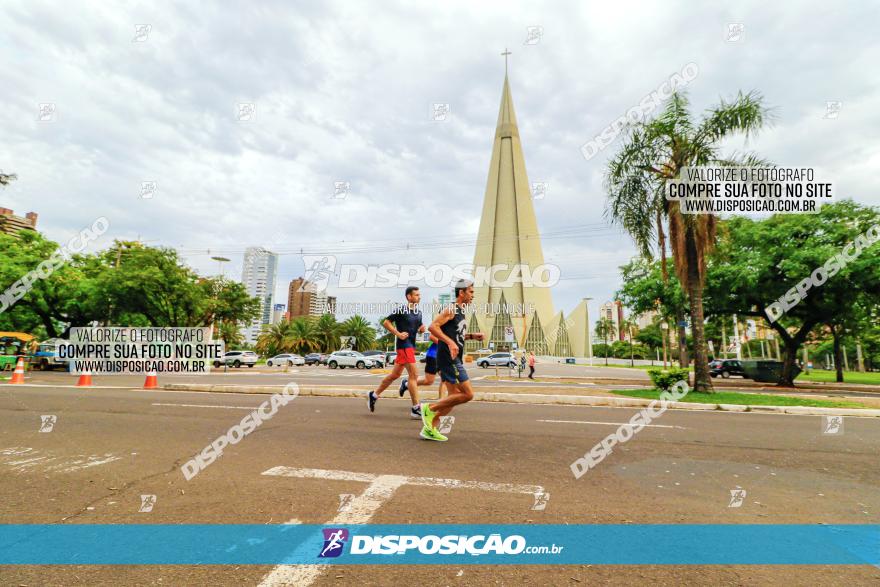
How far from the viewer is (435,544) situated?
259cm

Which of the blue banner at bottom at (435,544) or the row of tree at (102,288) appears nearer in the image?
the blue banner at bottom at (435,544)

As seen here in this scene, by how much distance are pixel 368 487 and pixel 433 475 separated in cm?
67

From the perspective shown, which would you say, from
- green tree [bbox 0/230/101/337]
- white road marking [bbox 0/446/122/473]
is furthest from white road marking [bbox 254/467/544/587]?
green tree [bbox 0/230/101/337]

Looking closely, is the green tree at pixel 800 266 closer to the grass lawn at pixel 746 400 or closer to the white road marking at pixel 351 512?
the grass lawn at pixel 746 400

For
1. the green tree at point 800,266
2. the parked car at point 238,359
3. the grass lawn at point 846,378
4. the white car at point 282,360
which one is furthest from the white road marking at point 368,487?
the white car at point 282,360

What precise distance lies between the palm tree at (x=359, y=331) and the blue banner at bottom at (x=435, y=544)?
189 ft

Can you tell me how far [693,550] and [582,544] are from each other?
26.5 inches

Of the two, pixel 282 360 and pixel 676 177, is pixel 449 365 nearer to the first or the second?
pixel 676 177

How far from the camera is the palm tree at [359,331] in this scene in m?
59.8

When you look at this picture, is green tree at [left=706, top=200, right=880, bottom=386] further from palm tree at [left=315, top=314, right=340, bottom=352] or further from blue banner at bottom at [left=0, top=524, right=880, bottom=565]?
palm tree at [left=315, top=314, right=340, bottom=352]

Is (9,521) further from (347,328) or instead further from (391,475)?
(347,328)

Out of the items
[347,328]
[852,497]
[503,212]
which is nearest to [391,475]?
[852,497]

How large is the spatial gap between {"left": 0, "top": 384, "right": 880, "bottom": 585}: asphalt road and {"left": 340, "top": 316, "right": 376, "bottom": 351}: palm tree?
53.0 m

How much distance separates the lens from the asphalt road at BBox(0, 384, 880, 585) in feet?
7.41
